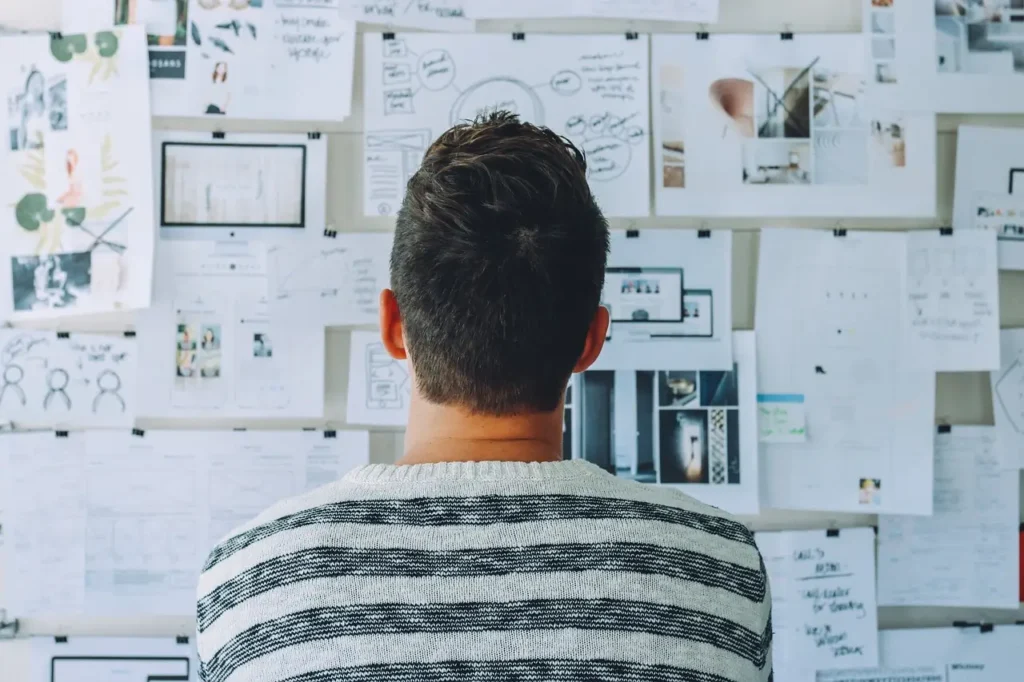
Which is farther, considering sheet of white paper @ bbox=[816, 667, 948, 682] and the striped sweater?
sheet of white paper @ bbox=[816, 667, 948, 682]

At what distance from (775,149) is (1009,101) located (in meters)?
0.38

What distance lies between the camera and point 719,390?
1308 millimetres

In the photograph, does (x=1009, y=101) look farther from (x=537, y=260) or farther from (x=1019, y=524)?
(x=537, y=260)

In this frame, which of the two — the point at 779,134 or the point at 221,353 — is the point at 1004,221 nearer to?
the point at 779,134

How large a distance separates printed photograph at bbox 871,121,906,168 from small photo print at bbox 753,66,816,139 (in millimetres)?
108

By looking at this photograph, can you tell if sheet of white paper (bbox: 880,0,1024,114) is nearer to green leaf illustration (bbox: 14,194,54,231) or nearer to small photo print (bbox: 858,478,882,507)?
small photo print (bbox: 858,478,882,507)

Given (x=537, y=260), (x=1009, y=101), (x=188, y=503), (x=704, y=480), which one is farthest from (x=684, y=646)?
(x=1009, y=101)

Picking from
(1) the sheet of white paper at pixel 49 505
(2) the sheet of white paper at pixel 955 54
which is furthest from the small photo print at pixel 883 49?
(1) the sheet of white paper at pixel 49 505

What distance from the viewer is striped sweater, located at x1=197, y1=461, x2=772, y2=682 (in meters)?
0.56

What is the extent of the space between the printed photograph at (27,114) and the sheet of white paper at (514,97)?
511mm

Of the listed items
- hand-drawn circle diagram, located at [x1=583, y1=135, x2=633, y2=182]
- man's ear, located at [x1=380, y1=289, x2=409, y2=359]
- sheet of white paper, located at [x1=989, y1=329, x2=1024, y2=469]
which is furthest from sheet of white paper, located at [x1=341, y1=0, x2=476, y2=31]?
sheet of white paper, located at [x1=989, y1=329, x2=1024, y2=469]

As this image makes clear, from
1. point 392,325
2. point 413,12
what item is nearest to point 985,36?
point 413,12

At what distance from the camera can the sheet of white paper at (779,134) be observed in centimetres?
130

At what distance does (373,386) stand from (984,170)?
1.03 meters
